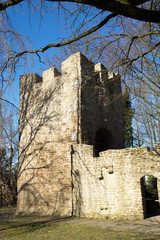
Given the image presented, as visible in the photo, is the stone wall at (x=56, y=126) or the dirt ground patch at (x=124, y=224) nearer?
the dirt ground patch at (x=124, y=224)

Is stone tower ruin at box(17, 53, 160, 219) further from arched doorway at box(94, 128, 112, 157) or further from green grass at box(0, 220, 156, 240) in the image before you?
green grass at box(0, 220, 156, 240)

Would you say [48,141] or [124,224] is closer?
[124,224]

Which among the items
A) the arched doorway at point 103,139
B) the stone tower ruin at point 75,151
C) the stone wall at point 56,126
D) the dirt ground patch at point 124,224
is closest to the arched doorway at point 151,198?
the dirt ground patch at point 124,224

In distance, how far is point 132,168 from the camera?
23.7 feet

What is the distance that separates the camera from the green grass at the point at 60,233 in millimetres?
5047

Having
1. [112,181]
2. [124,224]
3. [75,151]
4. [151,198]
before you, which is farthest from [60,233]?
[151,198]

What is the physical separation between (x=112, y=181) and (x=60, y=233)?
2495 mm

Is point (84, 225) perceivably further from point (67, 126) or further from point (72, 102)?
point (72, 102)

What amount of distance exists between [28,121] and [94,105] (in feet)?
10.3

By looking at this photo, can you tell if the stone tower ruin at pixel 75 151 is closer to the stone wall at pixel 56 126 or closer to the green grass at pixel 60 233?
the stone wall at pixel 56 126

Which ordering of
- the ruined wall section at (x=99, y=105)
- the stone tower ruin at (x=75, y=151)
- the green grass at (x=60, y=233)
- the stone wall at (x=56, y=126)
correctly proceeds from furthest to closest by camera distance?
the ruined wall section at (x=99, y=105), the stone wall at (x=56, y=126), the stone tower ruin at (x=75, y=151), the green grass at (x=60, y=233)

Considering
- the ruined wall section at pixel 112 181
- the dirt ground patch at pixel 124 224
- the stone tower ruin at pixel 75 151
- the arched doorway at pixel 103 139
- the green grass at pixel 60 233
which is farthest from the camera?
the arched doorway at pixel 103 139

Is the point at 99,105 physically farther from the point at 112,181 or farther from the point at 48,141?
the point at 112,181

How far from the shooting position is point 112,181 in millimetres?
7336
